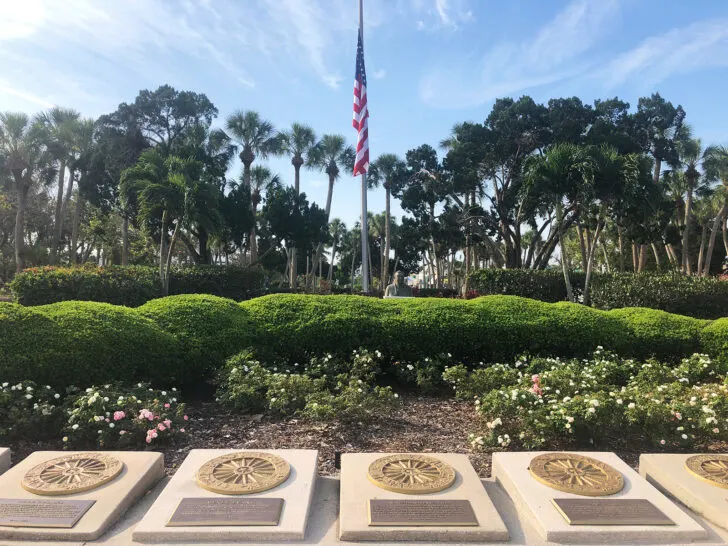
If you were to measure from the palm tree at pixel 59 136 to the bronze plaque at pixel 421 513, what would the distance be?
1201 inches

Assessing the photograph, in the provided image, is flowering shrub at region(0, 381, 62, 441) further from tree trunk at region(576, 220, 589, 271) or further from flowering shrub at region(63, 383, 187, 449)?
tree trunk at region(576, 220, 589, 271)

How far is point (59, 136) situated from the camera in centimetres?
2986

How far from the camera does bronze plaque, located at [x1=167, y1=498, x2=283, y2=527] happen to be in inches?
116

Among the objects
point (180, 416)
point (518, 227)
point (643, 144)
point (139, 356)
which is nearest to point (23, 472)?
point (180, 416)

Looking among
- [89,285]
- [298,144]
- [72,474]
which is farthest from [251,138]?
[72,474]

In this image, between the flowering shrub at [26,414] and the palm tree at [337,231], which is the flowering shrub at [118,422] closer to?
the flowering shrub at [26,414]

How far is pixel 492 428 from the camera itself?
4727mm

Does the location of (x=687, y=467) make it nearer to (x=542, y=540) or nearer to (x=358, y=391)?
(x=542, y=540)

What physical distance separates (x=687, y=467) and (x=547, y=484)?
1141mm

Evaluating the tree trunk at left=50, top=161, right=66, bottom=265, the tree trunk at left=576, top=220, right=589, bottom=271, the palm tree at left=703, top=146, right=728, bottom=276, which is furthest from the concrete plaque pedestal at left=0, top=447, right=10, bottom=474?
the palm tree at left=703, top=146, right=728, bottom=276

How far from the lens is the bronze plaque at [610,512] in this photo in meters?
3.01

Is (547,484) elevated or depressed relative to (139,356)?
depressed

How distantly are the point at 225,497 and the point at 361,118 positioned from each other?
14924 mm

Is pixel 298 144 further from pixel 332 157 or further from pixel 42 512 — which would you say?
pixel 42 512
